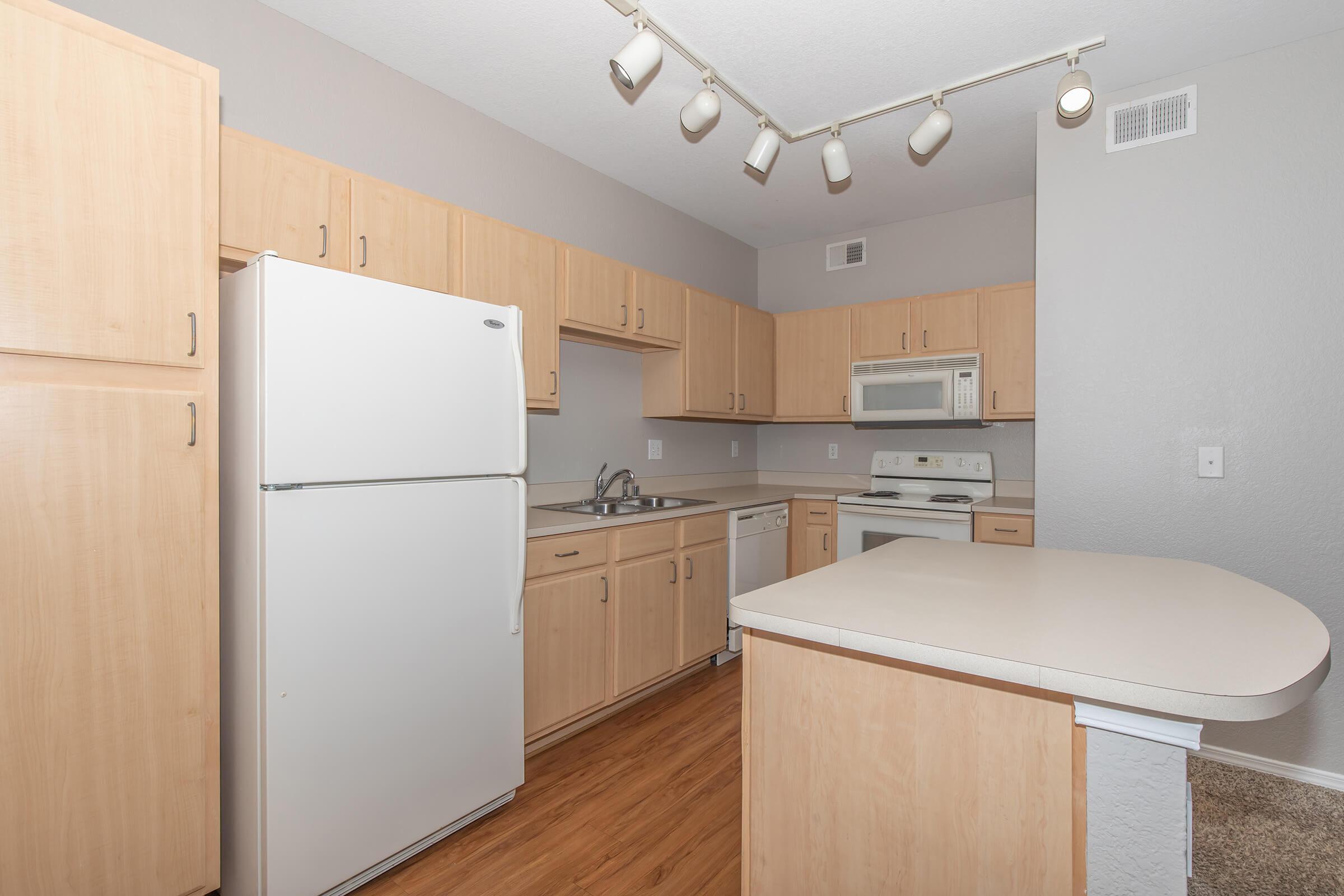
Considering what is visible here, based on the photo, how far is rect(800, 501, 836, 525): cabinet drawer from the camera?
3.85 m

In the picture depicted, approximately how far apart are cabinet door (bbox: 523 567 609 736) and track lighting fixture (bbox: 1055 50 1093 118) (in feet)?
7.99

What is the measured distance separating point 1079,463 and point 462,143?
2.98 meters

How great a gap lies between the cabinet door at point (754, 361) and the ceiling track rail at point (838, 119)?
126cm

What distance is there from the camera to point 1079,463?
2686mm

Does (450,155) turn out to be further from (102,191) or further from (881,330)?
(881,330)

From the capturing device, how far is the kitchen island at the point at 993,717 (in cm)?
94

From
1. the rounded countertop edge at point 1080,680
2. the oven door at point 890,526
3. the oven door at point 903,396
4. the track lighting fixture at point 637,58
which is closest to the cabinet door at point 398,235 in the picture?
the track lighting fixture at point 637,58

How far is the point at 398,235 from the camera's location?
2197mm

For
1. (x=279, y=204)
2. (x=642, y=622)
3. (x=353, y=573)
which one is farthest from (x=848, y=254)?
(x=353, y=573)

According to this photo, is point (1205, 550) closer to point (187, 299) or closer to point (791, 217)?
point (791, 217)

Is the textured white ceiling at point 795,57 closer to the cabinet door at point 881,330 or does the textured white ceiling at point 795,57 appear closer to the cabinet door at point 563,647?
the cabinet door at point 881,330

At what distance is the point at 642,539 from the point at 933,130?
2083 millimetres

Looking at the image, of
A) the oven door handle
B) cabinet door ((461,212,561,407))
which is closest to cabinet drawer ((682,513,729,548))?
the oven door handle

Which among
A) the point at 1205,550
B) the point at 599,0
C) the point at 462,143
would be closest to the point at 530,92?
the point at 462,143
